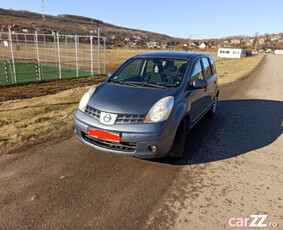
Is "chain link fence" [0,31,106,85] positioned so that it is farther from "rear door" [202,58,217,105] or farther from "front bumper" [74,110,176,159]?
"front bumper" [74,110,176,159]

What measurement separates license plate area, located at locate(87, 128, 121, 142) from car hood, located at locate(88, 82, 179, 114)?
0.32m

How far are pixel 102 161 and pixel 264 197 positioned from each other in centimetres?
236

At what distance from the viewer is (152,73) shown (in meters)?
4.18

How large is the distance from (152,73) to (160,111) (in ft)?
4.19

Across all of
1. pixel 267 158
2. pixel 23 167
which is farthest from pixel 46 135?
pixel 267 158

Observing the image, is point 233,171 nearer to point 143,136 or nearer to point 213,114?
point 143,136

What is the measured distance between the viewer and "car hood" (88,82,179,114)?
3.13 m

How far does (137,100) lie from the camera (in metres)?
3.29

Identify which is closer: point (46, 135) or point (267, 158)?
point (267, 158)

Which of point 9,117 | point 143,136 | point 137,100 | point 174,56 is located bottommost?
point 9,117

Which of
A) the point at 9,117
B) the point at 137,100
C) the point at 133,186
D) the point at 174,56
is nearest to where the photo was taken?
the point at 133,186

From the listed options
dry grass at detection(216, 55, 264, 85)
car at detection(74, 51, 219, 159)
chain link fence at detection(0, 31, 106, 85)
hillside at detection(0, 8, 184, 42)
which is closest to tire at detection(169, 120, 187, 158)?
car at detection(74, 51, 219, 159)

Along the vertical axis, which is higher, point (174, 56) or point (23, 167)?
point (174, 56)

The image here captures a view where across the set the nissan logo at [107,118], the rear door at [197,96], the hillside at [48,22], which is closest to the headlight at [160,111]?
the nissan logo at [107,118]
